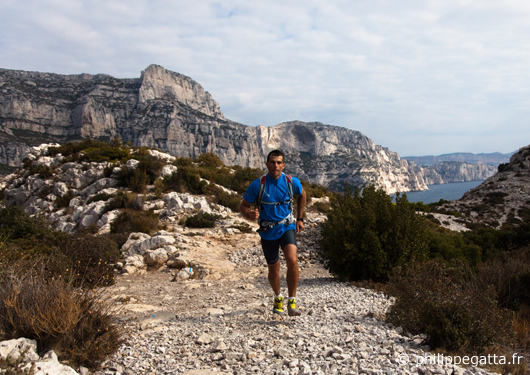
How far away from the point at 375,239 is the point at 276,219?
2.83 m

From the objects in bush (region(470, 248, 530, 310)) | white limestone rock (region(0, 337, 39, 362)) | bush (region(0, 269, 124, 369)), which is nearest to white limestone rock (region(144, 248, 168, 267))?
bush (region(0, 269, 124, 369))

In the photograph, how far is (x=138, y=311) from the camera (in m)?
4.44

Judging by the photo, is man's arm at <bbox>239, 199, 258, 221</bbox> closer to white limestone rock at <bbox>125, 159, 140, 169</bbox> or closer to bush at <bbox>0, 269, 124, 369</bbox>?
bush at <bbox>0, 269, 124, 369</bbox>

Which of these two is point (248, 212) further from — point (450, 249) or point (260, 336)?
point (450, 249)

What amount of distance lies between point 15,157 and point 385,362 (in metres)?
78.5

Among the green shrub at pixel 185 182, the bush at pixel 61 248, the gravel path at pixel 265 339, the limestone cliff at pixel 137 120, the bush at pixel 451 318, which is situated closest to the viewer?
the gravel path at pixel 265 339

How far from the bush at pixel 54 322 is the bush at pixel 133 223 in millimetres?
7734

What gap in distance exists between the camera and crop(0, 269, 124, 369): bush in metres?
2.44

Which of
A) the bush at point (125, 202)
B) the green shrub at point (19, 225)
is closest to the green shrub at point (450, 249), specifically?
the green shrub at point (19, 225)

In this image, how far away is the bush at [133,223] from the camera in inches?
402

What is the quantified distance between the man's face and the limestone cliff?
2426 inches

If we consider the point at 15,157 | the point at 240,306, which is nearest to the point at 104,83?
the point at 15,157

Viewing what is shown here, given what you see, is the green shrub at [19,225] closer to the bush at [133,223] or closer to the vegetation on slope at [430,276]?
the bush at [133,223]

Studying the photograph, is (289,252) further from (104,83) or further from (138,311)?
(104,83)
